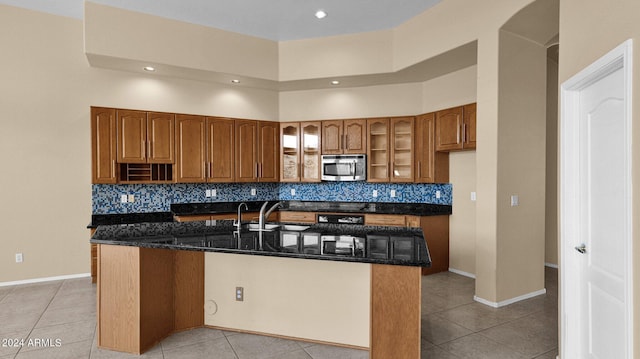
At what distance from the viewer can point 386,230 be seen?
9.53 feet

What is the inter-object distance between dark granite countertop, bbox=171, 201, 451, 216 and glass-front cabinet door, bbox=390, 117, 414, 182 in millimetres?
475

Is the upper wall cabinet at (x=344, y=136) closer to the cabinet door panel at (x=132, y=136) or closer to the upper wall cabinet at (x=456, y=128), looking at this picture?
the upper wall cabinet at (x=456, y=128)

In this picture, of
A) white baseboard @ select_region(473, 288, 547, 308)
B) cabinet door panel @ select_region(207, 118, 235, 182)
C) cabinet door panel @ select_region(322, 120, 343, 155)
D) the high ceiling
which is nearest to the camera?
white baseboard @ select_region(473, 288, 547, 308)

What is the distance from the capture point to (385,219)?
4758 mm

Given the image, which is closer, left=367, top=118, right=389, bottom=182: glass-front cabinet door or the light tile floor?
the light tile floor

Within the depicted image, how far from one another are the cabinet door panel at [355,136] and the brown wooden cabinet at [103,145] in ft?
10.5

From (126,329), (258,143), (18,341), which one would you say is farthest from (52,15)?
(126,329)

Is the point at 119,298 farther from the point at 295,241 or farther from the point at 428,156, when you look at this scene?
the point at 428,156

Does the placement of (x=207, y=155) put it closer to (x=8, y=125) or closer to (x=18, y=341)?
(x=8, y=125)

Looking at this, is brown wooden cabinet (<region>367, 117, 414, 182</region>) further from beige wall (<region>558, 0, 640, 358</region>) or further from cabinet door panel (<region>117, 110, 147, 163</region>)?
cabinet door panel (<region>117, 110, 147, 163</region>)

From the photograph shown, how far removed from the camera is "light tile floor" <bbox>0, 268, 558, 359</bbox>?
2588 mm

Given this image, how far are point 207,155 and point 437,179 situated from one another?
3304 mm

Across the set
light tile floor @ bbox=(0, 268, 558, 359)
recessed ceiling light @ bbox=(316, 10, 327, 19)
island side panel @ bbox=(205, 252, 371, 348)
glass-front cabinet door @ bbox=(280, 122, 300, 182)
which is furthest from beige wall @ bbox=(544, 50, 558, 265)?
island side panel @ bbox=(205, 252, 371, 348)

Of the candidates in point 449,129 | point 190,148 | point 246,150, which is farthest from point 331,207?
point 190,148
